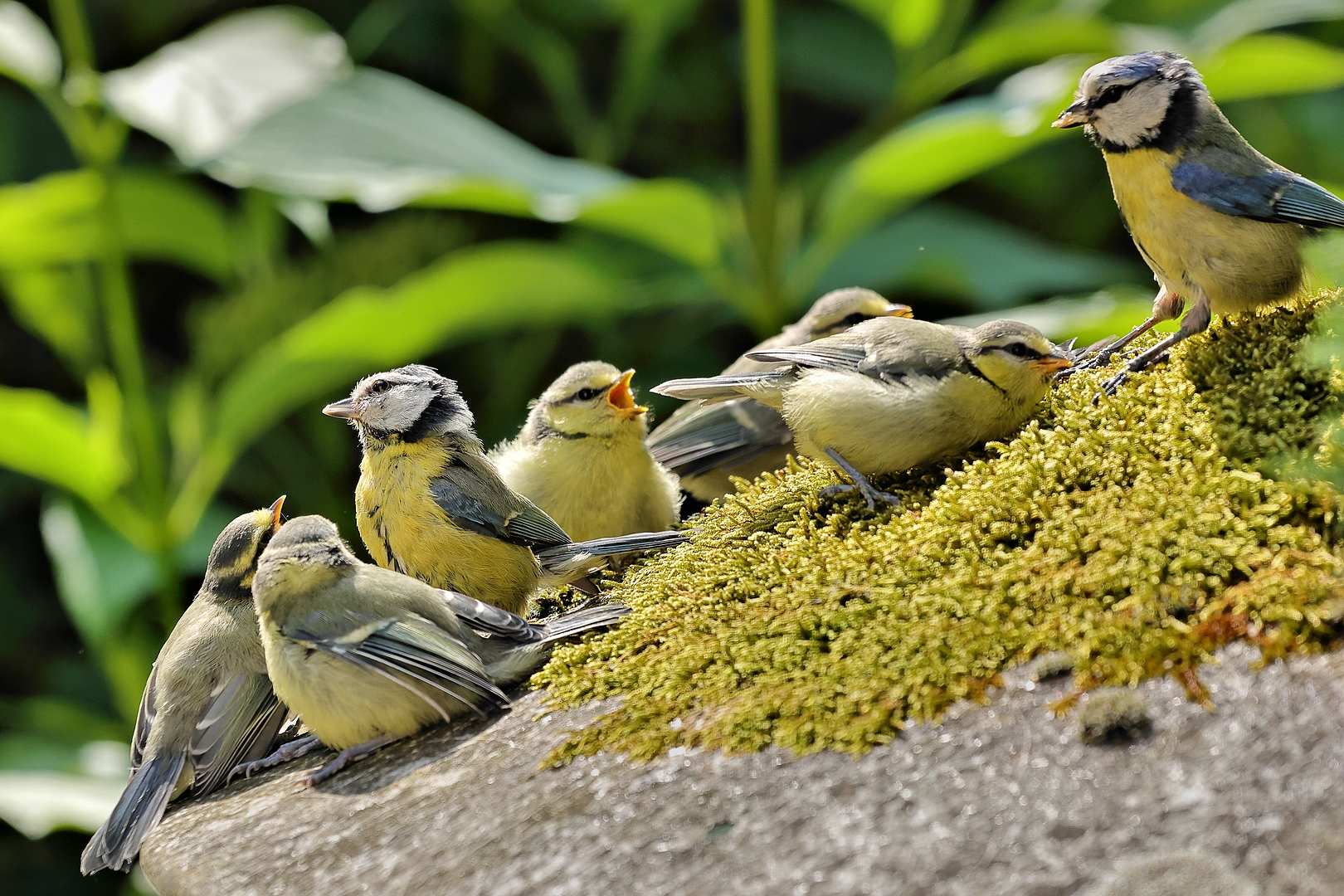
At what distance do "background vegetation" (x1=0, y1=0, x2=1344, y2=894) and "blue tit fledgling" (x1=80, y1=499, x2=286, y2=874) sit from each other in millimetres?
1484

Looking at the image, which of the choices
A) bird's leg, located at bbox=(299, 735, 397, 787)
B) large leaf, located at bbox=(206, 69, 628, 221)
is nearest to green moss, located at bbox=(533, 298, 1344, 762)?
bird's leg, located at bbox=(299, 735, 397, 787)

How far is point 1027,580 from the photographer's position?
7.13 ft

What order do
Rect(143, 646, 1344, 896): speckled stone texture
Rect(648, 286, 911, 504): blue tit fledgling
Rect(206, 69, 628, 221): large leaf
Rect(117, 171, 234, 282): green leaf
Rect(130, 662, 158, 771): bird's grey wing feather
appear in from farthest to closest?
Rect(117, 171, 234, 282): green leaf < Rect(206, 69, 628, 221): large leaf < Rect(648, 286, 911, 504): blue tit fledgling < Rect(130, 662, 158, 771): bird's grey wing feather < Rect(143, 646, 1344, 896): speckled stone texture

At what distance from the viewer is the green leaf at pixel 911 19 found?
509 centimetres

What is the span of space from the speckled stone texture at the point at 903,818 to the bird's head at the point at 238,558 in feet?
2.92

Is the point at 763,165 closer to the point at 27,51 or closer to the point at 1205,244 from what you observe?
the point at 1205,244

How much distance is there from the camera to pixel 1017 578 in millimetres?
2188

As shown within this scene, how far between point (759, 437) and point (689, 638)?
152 cm

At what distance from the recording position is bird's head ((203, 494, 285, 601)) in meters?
3.14

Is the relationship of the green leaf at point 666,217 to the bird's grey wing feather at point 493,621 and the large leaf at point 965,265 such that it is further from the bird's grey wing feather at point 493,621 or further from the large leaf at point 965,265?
the bird's grey wing feather at point 493,621

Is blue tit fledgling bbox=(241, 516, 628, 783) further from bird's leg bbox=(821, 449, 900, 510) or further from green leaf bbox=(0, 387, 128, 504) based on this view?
green leaf bbox=(0, 387, 128, 504)

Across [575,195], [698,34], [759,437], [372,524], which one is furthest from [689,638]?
[698,34]

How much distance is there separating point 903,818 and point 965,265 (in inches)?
161

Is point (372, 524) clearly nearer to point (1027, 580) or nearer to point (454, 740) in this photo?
point (454, 740)
